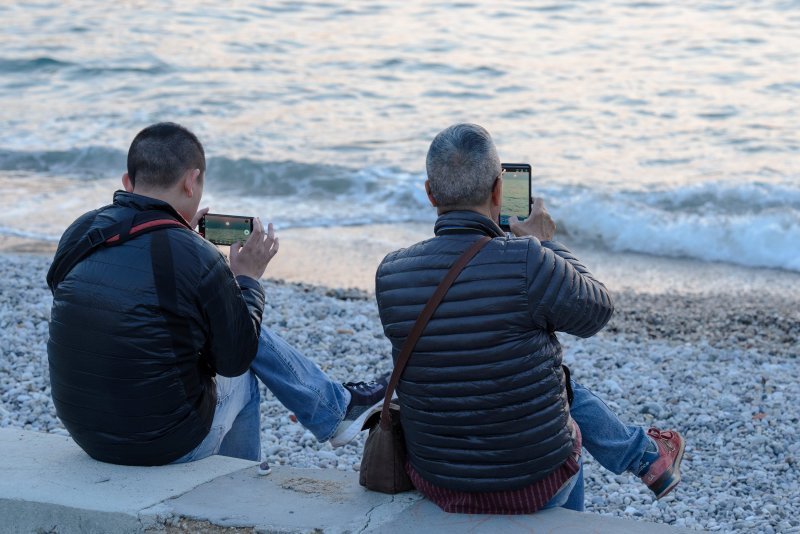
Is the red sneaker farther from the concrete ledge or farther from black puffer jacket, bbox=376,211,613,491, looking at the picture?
black puffer jacket, bbox=376,211,613,491

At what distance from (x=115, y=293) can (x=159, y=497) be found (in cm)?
72

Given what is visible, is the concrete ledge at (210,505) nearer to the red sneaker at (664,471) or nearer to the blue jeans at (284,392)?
the blue jeans at (284,392)

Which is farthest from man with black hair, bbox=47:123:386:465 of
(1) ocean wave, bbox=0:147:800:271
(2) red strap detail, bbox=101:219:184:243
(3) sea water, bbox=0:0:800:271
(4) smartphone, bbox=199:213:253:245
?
(3) sea water, bbox=0:0:800:271

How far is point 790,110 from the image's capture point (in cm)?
1711

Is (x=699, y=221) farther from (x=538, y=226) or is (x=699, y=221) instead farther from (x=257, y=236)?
(x=257, y=236)

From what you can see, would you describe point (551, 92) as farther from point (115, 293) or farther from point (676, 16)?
point (115, 293)

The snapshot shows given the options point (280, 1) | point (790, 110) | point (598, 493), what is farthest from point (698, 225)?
point (280, 1)

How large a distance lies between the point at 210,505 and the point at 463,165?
1449mm

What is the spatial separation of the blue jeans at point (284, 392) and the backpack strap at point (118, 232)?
627 mm

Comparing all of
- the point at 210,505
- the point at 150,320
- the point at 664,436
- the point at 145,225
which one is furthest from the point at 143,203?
the point at 664,436

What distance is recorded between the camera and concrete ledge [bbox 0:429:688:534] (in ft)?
11.5

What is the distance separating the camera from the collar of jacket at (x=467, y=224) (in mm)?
3369

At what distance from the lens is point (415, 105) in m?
17.9

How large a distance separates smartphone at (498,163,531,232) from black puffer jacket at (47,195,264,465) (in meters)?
1.09
